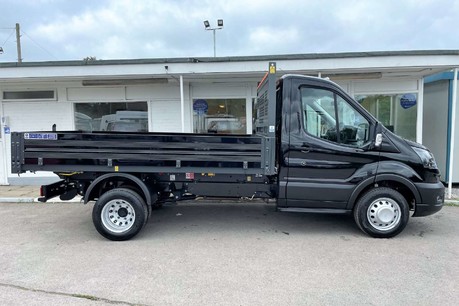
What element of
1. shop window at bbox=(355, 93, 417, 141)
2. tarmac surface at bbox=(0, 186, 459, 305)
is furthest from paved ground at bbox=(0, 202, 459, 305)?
shop window at bbox=(355, 93, 417, 141)

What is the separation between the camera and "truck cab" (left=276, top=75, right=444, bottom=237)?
16.4ft

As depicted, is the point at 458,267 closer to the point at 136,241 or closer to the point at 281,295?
the point at 281,295

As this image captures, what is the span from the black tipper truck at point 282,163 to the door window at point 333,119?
1cm

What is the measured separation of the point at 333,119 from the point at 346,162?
66cm

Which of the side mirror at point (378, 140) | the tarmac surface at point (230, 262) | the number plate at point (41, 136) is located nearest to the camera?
the tarmac surface at point (230, 262)

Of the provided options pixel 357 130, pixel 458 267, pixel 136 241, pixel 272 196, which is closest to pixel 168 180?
pixel 136 241

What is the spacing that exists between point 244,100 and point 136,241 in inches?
207

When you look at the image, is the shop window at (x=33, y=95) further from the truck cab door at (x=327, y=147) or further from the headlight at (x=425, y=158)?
the headlight at (x=425, y=158)

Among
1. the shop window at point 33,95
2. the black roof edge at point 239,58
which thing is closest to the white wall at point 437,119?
the black roof edge at point 239,58

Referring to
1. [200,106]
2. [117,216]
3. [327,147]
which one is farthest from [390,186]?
[200,106]

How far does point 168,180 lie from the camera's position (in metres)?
5.18

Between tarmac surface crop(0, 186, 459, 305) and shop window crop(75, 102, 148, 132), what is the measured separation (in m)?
3.62

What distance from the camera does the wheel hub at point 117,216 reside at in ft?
16.4

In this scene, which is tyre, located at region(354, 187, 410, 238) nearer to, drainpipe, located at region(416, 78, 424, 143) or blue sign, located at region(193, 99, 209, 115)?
drainpipe, located at region(416, 78, 424, 143)
